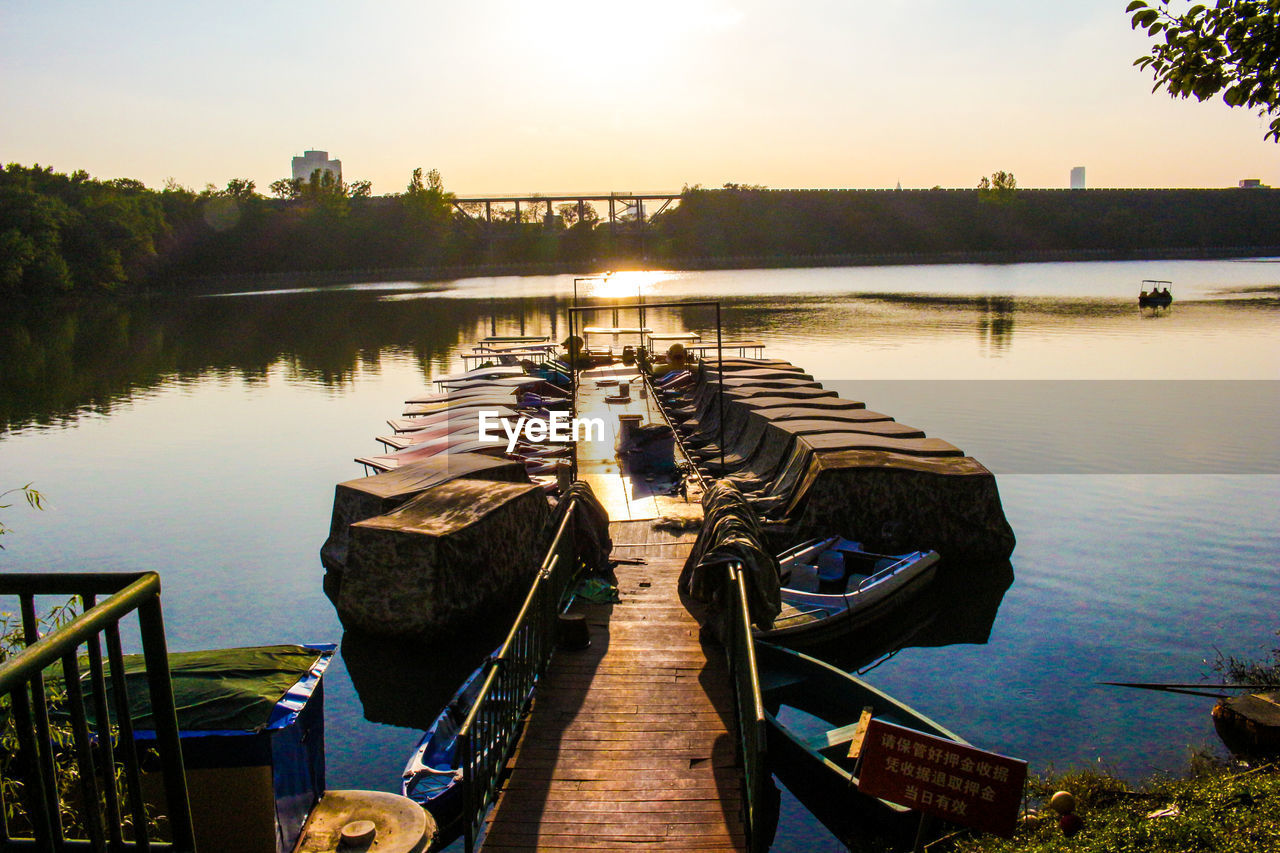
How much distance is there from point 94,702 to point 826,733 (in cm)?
1180

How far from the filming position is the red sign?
26.8 ft

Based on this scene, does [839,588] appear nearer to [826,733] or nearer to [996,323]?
[826,733]

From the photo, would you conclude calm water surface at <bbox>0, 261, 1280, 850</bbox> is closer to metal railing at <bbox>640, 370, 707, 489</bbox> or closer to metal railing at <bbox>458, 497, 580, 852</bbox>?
metal railing at <bbox>458, 497, 580, 852</bbox>

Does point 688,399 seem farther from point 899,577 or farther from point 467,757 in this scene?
point 467,757

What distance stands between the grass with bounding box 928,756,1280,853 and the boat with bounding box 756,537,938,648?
5277mm

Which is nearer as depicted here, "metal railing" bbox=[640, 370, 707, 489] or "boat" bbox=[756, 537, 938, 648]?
"boat" bbox=[756, 537, 938, 648]

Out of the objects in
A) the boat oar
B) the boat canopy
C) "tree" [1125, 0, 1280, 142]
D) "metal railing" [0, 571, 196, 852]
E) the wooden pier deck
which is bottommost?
the boat oar

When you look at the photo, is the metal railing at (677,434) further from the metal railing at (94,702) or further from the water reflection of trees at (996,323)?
the water reflection of trees at (996,323)

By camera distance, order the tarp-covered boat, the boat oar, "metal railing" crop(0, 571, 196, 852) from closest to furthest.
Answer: "metal railing" crop(0, 571, 196, 852), the boat oar, the tarp-covered boat

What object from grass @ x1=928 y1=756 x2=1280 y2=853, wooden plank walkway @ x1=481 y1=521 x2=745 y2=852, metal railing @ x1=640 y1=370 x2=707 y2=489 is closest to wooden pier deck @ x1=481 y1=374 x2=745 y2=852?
wooden plank walkway @ x1=481 y1=521 x2=745 y2=852

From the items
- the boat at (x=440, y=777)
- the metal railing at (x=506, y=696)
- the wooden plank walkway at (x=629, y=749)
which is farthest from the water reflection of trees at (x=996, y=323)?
the boat at (x=440, y=777)

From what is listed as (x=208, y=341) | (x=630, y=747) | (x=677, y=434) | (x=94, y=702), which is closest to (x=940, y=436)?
(x=677, y=434)

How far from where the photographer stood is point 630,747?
12273mm

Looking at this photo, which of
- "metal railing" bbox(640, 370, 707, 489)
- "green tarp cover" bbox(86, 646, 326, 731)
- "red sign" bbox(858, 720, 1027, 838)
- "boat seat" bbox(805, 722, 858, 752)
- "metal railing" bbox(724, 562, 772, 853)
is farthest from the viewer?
"metal railing" bbox(640, 370, 707, 489)
